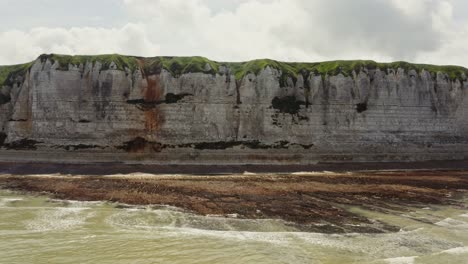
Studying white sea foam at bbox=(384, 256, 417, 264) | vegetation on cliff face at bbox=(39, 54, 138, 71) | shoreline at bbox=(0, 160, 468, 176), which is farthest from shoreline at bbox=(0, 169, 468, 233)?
vegetation on cliff face at bbox=(39, 54, 138, 71)

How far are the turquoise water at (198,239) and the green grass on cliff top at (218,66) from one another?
94.3 ft

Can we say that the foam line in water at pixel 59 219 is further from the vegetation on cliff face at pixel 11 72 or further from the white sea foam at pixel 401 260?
the vegetation on cliff face at pixel 11 72

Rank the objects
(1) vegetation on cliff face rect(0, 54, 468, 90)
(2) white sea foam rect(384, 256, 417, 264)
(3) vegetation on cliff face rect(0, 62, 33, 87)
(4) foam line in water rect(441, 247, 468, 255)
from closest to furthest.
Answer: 1. (2) white sea foam rect(384, 256, 417, 264)
2. (4) foam line in water rect(441, 247, 468, 255)
3. (1) vegetation on cliff face rect(0, 54, 468, 90)
4. (3) vegetation on cliff face rect(0, 62, 33, 87)

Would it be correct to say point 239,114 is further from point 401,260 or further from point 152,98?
point 401,260

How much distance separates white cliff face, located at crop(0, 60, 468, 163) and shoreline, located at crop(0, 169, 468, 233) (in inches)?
245

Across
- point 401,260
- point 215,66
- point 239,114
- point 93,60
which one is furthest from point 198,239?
point 93,60

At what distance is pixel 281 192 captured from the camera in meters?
28.4

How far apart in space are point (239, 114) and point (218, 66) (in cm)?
681

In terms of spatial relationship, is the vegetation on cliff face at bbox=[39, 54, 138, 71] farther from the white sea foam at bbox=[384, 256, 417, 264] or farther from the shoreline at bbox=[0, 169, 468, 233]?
the white sea foam at bbox=[384, 256, 417, 264]

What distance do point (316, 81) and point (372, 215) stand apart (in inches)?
1201

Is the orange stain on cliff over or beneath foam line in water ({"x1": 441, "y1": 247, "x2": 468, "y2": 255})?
over

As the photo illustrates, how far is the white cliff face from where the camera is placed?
44.3m

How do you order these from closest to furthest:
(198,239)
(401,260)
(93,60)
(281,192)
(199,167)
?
1. (401,260)
2. (198,239)
3. (281,192)
4. (199,167)
5. (93,60)

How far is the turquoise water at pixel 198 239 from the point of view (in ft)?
43.5
